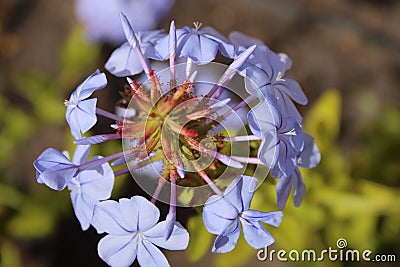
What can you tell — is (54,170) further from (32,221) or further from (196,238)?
Result: (32,221)

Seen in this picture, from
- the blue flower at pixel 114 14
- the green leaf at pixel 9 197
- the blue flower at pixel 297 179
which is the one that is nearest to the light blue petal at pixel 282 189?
the blue flower at pixel 297 179

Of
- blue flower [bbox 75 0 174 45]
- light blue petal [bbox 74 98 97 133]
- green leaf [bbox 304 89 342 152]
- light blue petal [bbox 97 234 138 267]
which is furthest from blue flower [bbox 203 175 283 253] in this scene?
blue flower [bbox 75 0 174 45]

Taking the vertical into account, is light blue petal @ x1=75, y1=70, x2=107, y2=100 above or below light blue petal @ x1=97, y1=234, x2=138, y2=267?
above

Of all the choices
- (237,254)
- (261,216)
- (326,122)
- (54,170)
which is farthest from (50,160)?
(326,122)

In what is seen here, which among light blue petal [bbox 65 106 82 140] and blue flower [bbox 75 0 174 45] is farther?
blue flower [bbox 75 0 174 45]

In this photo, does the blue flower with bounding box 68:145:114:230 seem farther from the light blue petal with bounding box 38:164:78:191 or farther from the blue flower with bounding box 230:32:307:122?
the blue flower with bounding box 230:32:307:122

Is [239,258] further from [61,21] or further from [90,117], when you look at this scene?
[61,21]

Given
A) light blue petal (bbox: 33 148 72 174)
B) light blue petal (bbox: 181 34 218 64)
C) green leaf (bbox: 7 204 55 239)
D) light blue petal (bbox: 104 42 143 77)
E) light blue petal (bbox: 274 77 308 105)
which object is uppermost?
light blue petal (bbox: 181 34 218 64)

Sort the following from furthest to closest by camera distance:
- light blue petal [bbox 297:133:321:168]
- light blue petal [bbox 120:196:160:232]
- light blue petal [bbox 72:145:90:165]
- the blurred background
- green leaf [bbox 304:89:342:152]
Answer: the blurred background, green leaf [bbox 304:89:342:152], light blue petal [bbox 297:133:321:168], light blue petal [bbox 72:145:90:165], light blue petal [bbox 120:196:160:232]
